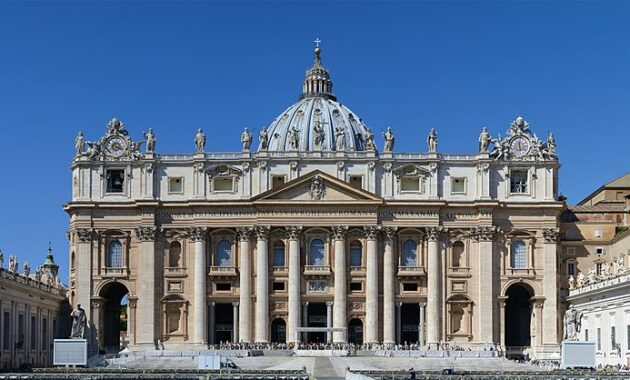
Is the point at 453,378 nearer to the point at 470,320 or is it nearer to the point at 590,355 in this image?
the point at 590,355

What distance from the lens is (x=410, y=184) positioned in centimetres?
12738

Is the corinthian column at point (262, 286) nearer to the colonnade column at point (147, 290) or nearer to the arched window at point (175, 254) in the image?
the arched window at point (175, 254)

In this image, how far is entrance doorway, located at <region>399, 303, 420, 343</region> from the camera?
128000mm

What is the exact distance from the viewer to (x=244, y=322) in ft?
408

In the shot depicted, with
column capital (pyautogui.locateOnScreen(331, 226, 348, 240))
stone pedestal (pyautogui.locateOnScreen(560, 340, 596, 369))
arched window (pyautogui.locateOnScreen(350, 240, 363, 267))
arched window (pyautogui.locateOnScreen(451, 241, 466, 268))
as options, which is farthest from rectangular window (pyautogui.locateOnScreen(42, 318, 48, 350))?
stone pedestal (pyautogui.locateOnScreen(560, 340, 596, 369))

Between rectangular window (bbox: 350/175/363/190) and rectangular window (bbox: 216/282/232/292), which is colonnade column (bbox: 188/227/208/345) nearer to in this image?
rectangular window (bbox: 216/282/232/292)

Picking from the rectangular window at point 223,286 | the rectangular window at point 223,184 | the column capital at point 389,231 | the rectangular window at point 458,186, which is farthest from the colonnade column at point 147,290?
the rectangular window at point 458,186

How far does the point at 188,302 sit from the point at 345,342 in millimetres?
16179

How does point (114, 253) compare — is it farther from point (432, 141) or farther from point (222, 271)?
point (432, 141)

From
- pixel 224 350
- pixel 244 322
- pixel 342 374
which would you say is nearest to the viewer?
pixel 342 374

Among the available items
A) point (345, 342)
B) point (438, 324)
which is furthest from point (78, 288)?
point (438, 324)

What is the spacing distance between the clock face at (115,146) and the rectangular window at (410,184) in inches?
1107

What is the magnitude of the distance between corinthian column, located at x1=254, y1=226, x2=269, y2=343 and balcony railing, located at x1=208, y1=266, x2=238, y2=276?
245 centimetres

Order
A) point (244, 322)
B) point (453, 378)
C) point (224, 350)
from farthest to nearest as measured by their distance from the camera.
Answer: point (244, 322) → point (224, 350) → point (453, 378)
